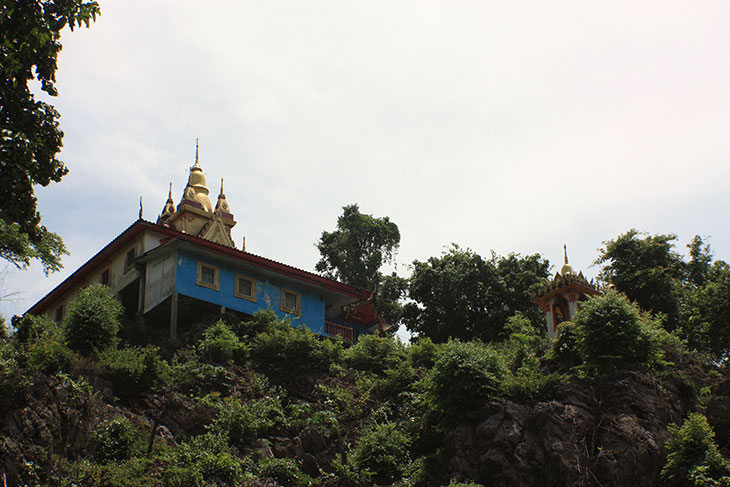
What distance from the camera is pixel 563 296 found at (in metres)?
36.1

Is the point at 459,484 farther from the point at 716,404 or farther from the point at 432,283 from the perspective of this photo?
the point at 432,283

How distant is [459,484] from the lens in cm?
2309

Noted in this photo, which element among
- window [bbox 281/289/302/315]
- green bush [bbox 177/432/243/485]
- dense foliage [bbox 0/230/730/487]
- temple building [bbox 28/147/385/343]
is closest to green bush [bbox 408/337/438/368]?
dense foliage [bbox 0/230/730/487]

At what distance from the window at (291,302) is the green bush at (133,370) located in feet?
38.3

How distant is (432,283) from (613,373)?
67.1ft

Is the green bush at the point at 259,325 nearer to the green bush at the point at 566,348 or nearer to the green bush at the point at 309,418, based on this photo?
the green bush at the point at 309,418

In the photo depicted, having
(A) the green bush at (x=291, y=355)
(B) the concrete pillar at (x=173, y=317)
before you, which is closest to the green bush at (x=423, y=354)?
(A) the green bush at (x=291, y=355)

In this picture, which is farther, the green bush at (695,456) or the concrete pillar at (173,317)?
the concrete pillar at (173,317)

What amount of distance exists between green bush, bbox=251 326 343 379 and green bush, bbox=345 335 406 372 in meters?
0.65

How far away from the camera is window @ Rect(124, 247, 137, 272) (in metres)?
40.0

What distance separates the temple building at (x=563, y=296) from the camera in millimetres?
35625

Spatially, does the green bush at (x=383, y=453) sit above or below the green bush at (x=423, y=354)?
below

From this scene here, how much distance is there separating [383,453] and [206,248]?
49.5ft

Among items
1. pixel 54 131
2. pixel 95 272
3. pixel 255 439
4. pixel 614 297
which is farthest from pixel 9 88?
pixel 95 272
